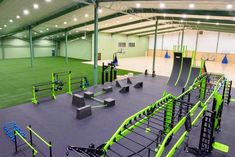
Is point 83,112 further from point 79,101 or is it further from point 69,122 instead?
point 79,101

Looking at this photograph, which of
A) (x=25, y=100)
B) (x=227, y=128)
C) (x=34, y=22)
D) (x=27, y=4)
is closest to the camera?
(x=227, y=128)

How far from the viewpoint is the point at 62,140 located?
4.38m

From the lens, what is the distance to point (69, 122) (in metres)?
5.36

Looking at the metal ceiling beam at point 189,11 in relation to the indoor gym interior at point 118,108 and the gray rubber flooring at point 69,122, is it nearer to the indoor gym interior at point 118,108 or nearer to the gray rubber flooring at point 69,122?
the indoor gym interior at point 118,108

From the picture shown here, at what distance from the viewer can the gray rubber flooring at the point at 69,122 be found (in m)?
4.22

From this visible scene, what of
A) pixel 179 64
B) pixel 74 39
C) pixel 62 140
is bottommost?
pixel 62 140

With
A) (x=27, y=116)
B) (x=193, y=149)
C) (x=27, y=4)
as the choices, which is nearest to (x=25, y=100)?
(x=27, y=116)

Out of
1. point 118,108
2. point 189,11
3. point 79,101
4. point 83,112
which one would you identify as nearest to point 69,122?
point 83,112

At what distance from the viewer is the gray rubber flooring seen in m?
4.22

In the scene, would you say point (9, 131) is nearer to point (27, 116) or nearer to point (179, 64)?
point (27, 116)

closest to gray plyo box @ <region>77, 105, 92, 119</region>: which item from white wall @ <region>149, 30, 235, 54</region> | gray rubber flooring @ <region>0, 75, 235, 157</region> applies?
gray rubber flooring @ <region>0, 75, 235, 157</region>

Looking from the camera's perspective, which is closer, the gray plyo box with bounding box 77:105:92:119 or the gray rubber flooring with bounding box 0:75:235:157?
the gray rubber flooring with bounding box 0:75:235:157

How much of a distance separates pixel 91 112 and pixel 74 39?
18491 millimetres

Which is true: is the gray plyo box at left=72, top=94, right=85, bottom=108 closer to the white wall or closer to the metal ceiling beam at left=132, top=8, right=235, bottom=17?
the metal ceiling beam at left=132, top=8, right=235, bottom=17
